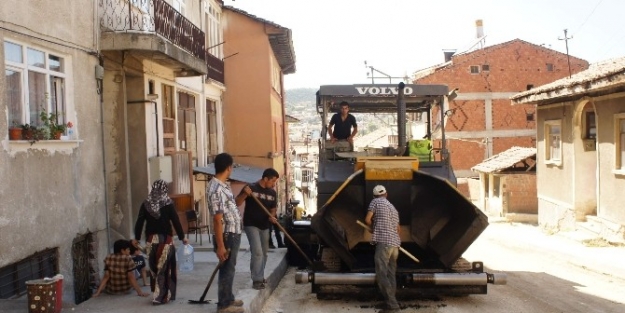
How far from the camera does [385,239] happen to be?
25.7ft

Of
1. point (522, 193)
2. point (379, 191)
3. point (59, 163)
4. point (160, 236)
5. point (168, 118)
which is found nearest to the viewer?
point (160, 236)

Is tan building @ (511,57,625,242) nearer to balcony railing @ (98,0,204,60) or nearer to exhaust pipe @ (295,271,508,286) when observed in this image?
exhaust pipe @ (295,271,508,286)

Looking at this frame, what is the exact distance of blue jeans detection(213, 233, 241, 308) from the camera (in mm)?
6633

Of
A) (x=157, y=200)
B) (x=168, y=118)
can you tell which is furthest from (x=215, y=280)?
(x=168, y=118)

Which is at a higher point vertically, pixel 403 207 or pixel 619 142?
pixel 619 142

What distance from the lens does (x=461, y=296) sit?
29.3ft

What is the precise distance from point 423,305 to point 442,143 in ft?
9.45

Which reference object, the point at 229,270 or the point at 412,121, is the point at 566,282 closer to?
the point at 412,121

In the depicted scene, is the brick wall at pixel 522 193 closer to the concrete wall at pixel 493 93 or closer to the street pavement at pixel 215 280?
the street pavement at pixel 215 280

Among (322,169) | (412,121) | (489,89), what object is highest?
(489,89)

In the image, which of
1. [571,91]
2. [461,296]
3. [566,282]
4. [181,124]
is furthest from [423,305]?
[571,91]

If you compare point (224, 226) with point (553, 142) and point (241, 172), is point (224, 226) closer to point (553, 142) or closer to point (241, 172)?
point (241, 172)

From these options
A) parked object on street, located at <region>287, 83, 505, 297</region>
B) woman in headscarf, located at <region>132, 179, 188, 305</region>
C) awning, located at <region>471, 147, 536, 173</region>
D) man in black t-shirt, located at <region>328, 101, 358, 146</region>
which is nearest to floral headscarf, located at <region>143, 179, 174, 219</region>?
woman in headscarf, located at <region>132, 179, 188, 305</region>

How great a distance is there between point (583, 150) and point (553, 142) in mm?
2676
